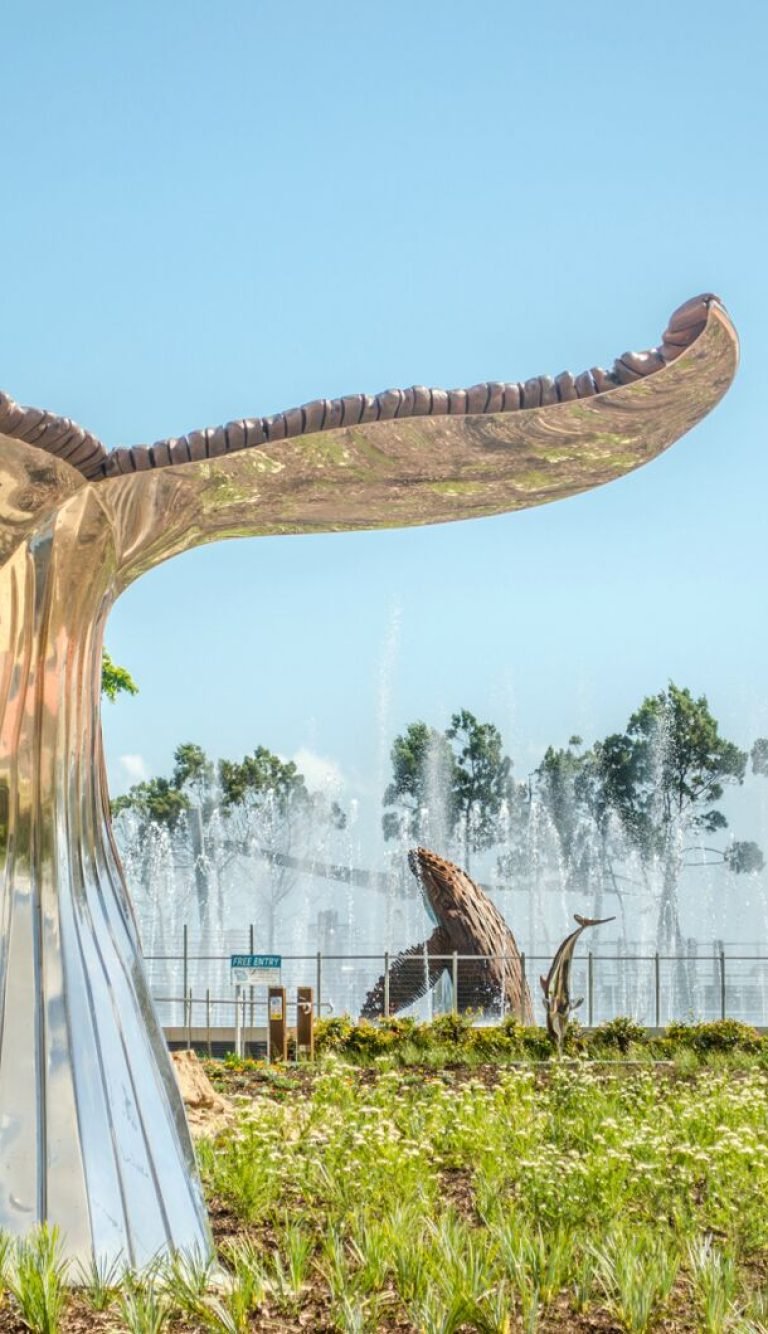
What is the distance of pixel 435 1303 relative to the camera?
395 centimetres

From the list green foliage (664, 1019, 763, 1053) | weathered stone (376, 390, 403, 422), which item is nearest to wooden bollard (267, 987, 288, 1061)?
green foliage (664, 1019, 763, 1053)

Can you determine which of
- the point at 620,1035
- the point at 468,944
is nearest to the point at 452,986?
the point at 468,944

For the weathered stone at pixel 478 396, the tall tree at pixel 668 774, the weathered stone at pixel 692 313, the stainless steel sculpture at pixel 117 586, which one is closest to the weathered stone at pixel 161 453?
the stainless steel sculpture at pixel 117 586

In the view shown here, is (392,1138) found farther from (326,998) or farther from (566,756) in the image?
(566,756)

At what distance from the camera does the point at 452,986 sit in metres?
18.1

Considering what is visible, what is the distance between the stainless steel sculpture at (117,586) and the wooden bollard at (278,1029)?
8479 mm

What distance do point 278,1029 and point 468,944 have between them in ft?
18.5

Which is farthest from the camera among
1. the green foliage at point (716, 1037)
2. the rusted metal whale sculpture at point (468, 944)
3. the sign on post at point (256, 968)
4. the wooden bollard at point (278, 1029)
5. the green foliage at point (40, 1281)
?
the rusted metal whale sculpture at point (468, 944)

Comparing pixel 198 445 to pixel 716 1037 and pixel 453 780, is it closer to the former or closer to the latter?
pixel 716 1037

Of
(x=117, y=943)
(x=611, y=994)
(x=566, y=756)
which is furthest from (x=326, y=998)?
(x=117, y=943)

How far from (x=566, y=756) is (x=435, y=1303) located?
36.0 m

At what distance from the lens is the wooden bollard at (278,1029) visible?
12.9 m

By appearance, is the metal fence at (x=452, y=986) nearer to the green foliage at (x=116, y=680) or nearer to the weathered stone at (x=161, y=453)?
the green foliage at (x=116, y=680)

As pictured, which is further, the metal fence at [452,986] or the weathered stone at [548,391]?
the metal fence at [452,986]
